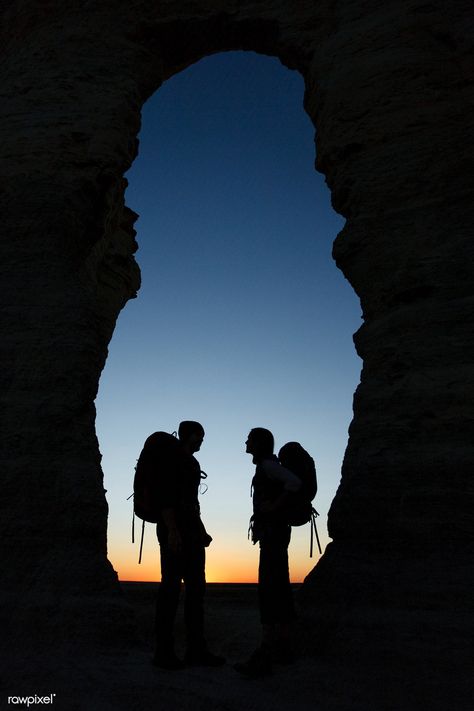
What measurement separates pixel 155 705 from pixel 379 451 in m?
2.29

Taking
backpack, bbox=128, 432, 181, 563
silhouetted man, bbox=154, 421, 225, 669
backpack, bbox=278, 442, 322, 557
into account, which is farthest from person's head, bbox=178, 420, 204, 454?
backpack, bbox=278, 442, 322, 557

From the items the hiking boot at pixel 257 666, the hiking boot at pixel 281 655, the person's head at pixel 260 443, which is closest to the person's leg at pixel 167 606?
the hiking boot at pixel 257 666

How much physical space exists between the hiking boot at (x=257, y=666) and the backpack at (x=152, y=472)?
1004 millimetres

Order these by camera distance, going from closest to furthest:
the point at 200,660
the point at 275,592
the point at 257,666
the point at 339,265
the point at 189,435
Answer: the point at 257,666 → the point at 200,660 → the point at 275,592 → the point at 189,435 → the point at 339,265

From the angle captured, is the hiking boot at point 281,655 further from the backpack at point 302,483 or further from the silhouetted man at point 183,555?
the backpack at point 302,483

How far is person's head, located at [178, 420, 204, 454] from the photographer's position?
159 inches

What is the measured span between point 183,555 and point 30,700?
113 cm

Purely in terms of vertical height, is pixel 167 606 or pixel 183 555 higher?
pixel 183 555

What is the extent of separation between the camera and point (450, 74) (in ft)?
17.6

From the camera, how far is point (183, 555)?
12.4 feet

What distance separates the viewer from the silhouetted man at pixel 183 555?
12.0 feet

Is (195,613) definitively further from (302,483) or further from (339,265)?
(339,265)

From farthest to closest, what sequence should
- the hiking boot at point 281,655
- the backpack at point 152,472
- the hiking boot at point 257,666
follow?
the hiking boot at point 281,655, the backpack at point 152,472, the hiking boot at point 257,666

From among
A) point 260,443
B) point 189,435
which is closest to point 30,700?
point 189,435
